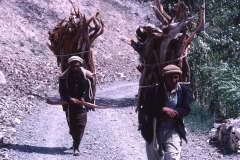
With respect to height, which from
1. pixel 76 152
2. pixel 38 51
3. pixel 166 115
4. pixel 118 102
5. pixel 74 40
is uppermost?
pixel 38 51

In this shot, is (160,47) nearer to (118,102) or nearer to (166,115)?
(166,115)

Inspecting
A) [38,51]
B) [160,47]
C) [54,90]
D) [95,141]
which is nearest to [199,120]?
[95,141]

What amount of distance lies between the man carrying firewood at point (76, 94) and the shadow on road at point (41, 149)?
1.16 feet

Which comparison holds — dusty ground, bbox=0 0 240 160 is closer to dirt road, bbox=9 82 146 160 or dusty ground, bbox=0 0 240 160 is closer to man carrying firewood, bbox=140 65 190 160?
dirt road, bbox=9 82 146 160

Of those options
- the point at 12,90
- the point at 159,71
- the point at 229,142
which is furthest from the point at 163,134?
the point at 12,90

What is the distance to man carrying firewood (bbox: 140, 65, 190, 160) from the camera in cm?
450

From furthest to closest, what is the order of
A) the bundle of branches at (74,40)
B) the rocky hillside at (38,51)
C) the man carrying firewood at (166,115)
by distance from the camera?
the rocky hillside at (38,51) → the bundle of branches at (74,40) → the man carrying firewood at (166,115)

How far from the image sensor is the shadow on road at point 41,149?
7180mm

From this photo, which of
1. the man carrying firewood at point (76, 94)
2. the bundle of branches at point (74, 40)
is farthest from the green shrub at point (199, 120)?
the man carrying firewood at point (76, 94)

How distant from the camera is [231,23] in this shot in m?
13.2

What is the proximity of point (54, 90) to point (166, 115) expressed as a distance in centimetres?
1227

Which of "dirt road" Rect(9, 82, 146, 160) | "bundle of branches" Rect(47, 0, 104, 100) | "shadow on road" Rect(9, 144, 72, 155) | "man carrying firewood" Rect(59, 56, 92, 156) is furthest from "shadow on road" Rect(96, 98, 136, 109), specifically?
"man carrying firewood" Rect(59, 56, 92, 156)

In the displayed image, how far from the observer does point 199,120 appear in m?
9.44

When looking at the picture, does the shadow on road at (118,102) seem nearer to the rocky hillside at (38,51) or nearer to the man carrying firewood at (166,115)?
the rocky hillside at (38,51)
